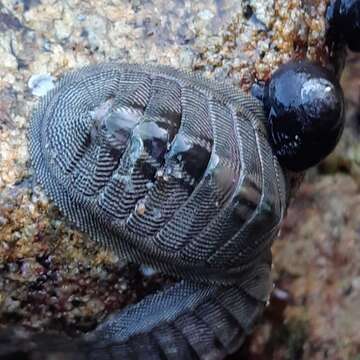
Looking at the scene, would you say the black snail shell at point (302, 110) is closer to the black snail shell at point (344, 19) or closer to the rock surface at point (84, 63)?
the rock surface at point (84, 63)

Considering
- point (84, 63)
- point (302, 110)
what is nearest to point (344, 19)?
point (302, 110)

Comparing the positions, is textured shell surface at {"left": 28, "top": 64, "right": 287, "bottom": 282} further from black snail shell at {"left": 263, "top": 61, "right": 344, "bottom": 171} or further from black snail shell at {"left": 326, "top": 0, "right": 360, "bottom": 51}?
black snail shell at {"left": 326, "top": 0, "right": 360, "bottom": 51}

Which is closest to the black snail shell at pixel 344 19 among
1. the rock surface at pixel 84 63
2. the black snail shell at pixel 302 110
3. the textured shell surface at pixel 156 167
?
the rock surface at pixel 84 63

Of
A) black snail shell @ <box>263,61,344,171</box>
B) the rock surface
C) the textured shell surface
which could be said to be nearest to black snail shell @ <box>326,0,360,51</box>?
the rock surface

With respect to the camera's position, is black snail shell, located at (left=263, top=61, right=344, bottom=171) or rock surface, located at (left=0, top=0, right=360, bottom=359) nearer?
rock surface, located at (left=0, top=0, right=360, bottom=359)

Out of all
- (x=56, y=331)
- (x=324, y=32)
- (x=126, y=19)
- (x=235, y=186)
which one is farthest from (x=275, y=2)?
(x=56, y=331)

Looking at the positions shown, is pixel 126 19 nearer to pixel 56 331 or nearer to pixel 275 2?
pixel 275 2

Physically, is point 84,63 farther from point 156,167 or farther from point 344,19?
point 344,19
